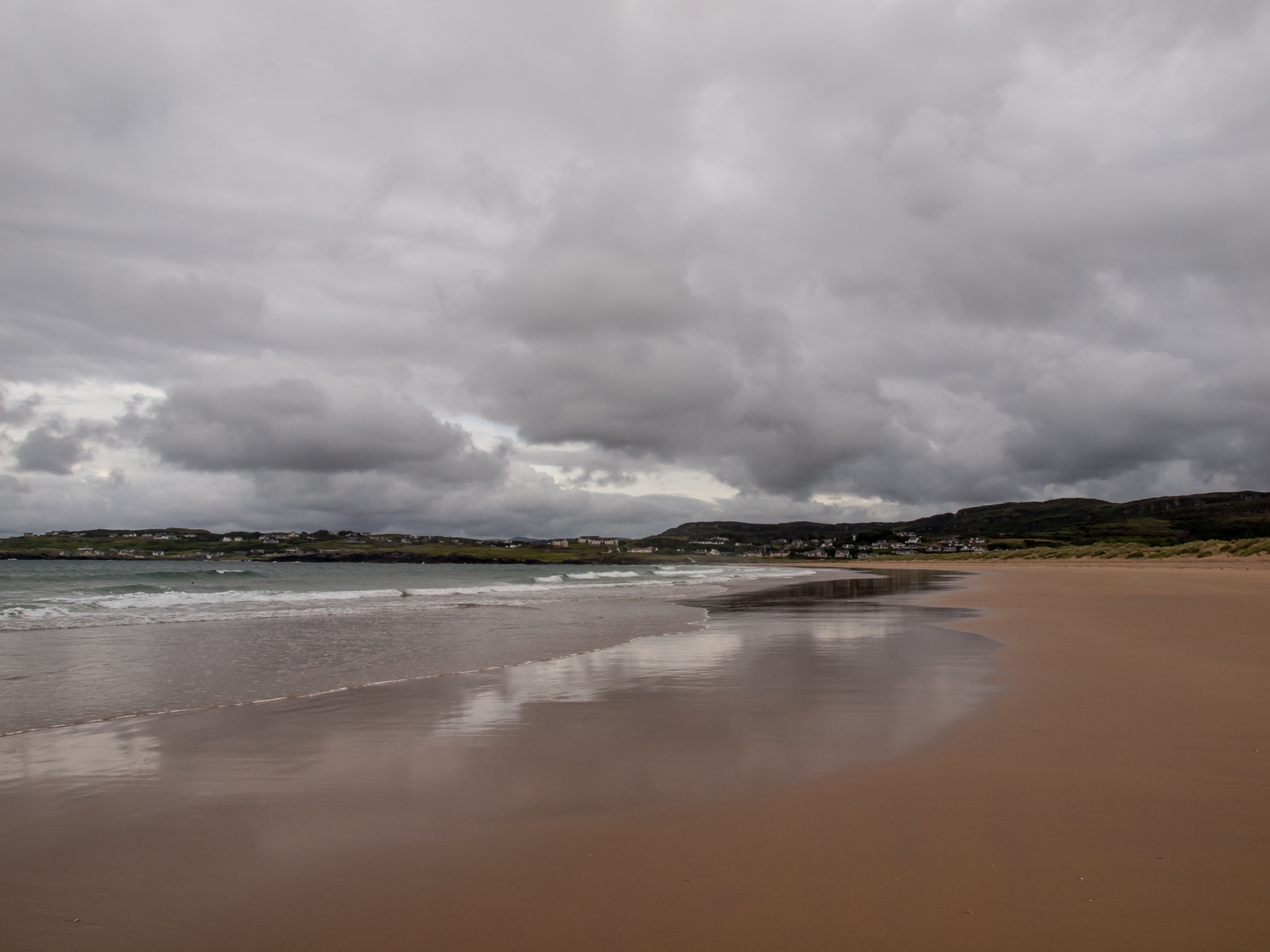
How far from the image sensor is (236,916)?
359 cm

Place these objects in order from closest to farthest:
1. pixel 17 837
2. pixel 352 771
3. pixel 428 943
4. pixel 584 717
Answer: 1. pixel 428 943
2. pixel 17 837
3. pixel 352 771
4. pixel 584 717

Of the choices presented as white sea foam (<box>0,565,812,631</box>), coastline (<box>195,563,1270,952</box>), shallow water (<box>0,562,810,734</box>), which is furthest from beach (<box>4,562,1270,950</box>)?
white sea foam (<box>0,565,812,631</box>)

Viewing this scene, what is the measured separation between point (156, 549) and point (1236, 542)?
15222 centimetres

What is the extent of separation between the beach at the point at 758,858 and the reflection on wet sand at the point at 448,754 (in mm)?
50

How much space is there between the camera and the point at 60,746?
6.99 metres

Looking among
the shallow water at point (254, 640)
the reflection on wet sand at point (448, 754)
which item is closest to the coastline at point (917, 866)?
the reflection on wet sand at point (448, 754)

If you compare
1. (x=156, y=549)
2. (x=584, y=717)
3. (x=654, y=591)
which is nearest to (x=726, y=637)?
(x=584, y=717)

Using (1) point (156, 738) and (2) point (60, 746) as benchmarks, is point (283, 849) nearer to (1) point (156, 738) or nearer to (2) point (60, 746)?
(1) point (156, 738)

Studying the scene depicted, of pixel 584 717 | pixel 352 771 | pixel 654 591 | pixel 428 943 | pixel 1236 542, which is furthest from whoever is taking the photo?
pixel 1236 542

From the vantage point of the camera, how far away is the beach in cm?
330

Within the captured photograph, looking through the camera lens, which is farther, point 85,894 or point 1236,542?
point 1236,542

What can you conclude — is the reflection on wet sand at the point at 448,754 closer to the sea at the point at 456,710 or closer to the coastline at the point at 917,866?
the sea at the point at 456,710

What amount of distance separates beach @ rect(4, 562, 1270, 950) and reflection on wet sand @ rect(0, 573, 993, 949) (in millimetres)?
50

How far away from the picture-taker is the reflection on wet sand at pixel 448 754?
4.74 meters
